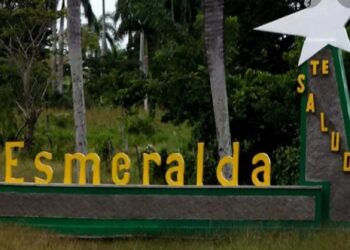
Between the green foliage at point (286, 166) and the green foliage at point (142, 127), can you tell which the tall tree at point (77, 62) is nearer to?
the green foliage at point (286, 166)

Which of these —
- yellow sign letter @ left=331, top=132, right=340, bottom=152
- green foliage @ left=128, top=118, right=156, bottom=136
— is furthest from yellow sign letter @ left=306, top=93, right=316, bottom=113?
green foliage @ left=128, top=118, right=156, bottom=136

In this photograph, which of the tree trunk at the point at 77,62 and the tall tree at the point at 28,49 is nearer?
the tree trunk at the point at 77,62

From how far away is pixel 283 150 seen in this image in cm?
1566

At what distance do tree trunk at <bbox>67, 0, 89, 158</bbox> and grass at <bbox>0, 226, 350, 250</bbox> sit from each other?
4.25 metres

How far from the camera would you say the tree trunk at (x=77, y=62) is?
1323cm

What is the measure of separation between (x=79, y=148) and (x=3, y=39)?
11.0 metres

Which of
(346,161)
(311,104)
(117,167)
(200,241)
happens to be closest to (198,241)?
(200,241)

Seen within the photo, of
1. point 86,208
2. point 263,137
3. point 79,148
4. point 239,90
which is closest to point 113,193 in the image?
point 86,208

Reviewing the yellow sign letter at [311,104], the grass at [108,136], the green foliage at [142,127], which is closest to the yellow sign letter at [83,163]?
the yellow sign letter at [311,104]

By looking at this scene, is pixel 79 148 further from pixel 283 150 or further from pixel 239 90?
pixel 283 150

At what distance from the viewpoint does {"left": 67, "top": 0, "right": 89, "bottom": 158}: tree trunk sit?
13.2 meters

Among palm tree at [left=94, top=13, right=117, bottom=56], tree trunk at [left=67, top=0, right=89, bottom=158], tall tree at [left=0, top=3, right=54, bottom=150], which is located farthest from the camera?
palm tree at [left=94, top=13, right=117, bottom=56]

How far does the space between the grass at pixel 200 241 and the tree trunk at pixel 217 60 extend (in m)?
3.08

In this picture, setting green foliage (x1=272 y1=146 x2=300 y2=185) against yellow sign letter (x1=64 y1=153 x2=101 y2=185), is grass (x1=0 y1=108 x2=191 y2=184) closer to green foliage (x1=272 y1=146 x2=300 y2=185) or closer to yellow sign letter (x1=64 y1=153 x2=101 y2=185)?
green foliage (x1=272 y1=146 x2=300 y2=185)
